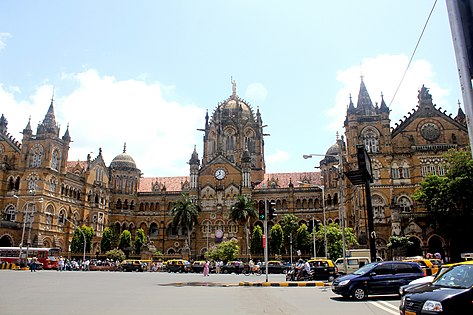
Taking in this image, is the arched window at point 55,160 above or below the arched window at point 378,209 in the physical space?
above

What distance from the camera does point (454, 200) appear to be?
42.2m

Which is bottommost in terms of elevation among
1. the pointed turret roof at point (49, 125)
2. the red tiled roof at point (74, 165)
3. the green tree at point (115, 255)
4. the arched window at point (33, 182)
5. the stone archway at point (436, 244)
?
the green tree at point (115, 255)

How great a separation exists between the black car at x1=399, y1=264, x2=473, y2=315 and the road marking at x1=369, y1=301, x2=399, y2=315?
12.5ft

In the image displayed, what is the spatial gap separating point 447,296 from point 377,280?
9848mm

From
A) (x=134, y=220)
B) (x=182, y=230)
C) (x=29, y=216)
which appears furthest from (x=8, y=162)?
(x=182, y=230)

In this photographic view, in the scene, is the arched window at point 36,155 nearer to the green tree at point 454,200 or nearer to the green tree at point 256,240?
the green tree at point 256,240

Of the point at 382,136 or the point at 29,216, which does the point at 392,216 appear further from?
the point at 29,216

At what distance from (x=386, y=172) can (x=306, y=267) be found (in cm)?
2737

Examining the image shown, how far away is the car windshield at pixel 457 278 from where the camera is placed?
9.23m

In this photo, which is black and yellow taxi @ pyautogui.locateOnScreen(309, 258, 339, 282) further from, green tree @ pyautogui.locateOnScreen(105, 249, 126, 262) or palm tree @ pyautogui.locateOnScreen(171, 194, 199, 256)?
green tree @ pyautogui.locateOnScreen(105, 249, 126, 262)

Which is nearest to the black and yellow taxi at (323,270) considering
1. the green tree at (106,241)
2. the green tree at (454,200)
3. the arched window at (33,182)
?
the green tree at (454,200)

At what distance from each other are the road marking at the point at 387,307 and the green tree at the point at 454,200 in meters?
30.1

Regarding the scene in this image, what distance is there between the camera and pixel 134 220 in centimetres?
7819

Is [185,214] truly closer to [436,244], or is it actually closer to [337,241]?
[337,241]
